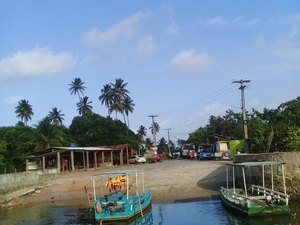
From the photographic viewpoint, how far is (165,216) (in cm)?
2564

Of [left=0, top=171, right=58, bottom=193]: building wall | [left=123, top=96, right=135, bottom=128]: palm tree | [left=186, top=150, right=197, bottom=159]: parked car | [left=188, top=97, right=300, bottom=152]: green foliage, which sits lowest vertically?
[left=0, top=171, right=58, bottom=193]: building wall

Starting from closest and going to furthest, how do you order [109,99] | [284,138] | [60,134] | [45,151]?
[284,138], [45,151], [60,134], [109,99]

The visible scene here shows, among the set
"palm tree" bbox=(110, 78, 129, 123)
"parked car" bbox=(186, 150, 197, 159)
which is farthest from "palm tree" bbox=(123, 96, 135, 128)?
"parked car" bbox=(186, 150, 197, 159)

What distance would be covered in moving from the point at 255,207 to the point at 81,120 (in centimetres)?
6973

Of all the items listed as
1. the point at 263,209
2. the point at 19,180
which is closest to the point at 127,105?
the point at 19,180

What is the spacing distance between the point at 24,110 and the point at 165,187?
8055 cm

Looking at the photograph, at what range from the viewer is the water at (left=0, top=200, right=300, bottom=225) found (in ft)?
73.8

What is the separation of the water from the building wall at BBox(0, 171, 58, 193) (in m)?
6.74

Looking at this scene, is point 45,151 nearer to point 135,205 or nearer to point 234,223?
point 135,205

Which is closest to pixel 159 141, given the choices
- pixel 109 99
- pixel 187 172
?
pixel 109 99

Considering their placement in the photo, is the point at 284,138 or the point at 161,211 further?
the point at 284,138

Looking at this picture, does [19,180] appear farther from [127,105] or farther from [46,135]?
[127,105]

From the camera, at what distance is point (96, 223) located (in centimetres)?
2469

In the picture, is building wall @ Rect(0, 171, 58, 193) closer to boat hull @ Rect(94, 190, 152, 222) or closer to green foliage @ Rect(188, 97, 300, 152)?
boat hull @ Rect(94, 190, 152, 222)
